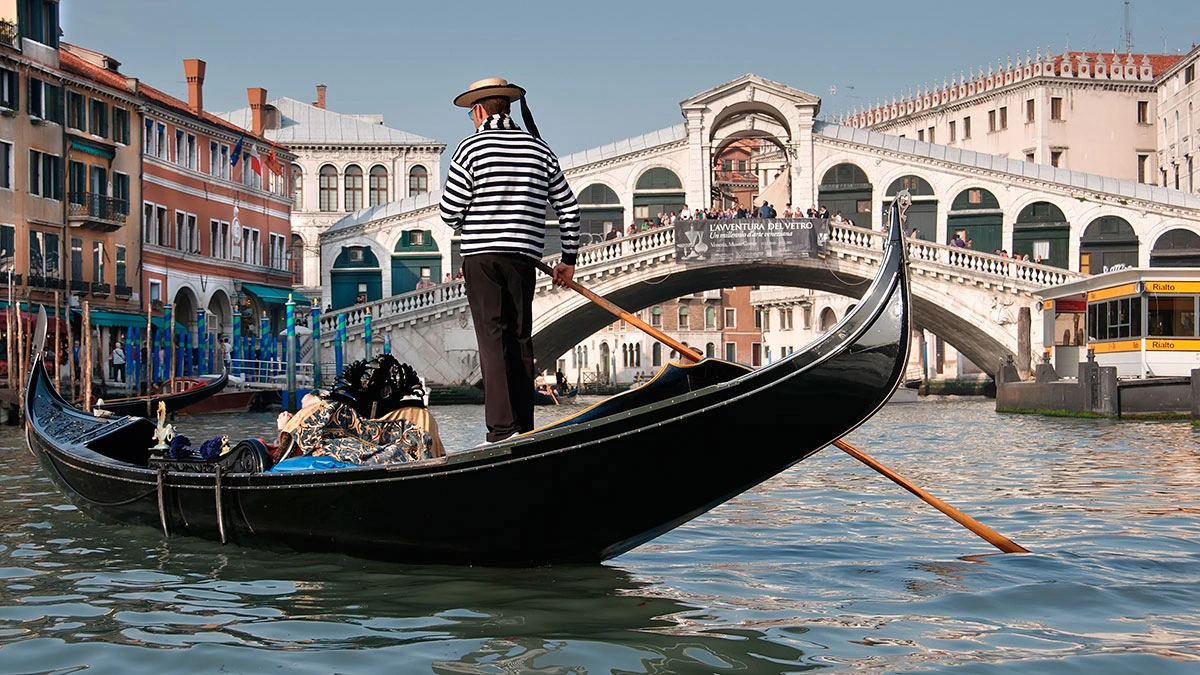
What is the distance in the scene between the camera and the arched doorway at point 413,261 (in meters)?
23.3

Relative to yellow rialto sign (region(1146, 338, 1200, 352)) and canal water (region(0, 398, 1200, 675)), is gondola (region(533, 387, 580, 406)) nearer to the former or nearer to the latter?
yellow rialto sign (region(1146, 338, 1200, 352))

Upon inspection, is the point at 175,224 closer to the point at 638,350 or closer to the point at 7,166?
the point at 7,166

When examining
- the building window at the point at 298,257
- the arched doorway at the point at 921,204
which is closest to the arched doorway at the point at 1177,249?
the arched doorway at the point at 921,204

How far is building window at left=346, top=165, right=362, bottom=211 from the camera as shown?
28.2m

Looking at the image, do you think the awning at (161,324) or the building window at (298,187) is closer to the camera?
the awning at (161,324)

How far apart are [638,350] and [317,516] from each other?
32.1 metres

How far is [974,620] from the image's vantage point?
123 inches

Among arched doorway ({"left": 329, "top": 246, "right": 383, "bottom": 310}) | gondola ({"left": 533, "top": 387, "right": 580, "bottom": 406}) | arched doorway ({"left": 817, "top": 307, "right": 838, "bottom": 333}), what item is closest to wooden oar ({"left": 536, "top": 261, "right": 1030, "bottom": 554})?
gondola ({"left": 533, "top": 387, "right": 580, "bottom": 406})

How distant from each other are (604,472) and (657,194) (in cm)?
1957

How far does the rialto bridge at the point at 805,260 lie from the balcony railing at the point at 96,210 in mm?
3327

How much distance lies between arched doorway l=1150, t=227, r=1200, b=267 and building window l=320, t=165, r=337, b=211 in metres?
Result: 15.2

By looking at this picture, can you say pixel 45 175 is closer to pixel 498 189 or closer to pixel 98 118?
pixel 98 118

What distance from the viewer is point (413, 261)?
23.3 m

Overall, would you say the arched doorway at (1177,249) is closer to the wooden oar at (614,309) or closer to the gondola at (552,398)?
the gondola at (552,398)
